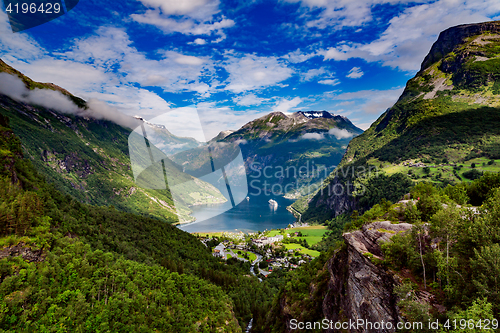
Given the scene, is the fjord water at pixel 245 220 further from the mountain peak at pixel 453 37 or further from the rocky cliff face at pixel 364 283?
the mountain peak at pixel 453 37

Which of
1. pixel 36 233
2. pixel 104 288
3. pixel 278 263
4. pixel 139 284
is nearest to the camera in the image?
pixel 36 233

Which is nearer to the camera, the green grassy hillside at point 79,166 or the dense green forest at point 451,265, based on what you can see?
the dense green forest at point 451,265

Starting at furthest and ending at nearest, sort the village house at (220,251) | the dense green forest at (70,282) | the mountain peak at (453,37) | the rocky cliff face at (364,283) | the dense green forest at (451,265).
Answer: the mountain peak at (453,37)
the village house at (220,251)
the dense green forest at (70,282)
the rocky cliff face at (364,283)
the dense green forest at (451,265)

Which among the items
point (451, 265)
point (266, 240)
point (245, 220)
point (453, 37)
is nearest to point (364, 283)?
point (451, 265)

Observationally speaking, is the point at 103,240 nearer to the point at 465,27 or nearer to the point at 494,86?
the point at 494,86

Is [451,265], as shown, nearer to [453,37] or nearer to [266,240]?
[266,240]

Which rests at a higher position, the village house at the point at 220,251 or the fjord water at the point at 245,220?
the village house at the point at 220,251

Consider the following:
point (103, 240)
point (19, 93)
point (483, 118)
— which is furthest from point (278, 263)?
point (19, 93)

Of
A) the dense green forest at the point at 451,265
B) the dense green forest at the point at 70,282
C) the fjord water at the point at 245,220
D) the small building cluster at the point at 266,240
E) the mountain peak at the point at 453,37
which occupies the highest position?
the mountain peak at the point at 453,37

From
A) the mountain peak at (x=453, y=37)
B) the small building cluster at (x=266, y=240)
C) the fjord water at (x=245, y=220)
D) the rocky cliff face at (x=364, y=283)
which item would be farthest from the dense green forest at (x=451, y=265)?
the mountain peak at (x=453, y=37)
